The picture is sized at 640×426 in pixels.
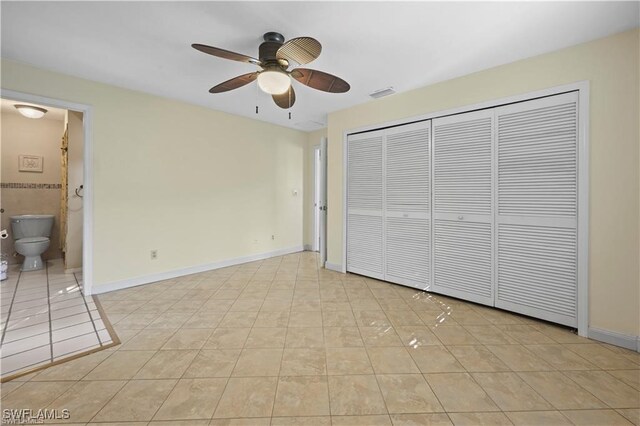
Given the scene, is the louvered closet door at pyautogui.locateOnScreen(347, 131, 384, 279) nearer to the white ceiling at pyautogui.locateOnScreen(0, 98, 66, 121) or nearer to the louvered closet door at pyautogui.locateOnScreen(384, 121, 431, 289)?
the louvered closet door at pyautogui.locateOnScreen(384, 121, 431, 289)

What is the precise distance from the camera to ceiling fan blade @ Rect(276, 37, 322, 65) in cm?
174

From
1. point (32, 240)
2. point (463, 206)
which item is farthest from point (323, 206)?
point (32, 240)

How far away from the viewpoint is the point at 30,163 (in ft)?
15.2

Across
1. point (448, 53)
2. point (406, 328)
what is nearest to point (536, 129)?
point (448, 53)

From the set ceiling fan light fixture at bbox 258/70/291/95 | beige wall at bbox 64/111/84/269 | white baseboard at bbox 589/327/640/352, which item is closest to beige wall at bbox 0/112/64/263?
beige wall at bbox 64/111/84/269

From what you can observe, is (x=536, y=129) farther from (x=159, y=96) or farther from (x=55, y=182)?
(x=55, y=182)

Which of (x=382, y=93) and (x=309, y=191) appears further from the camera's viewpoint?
(x=309, y=191)

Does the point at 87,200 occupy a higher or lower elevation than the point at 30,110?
lower

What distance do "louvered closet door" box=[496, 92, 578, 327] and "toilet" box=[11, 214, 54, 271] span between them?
623 centimetres

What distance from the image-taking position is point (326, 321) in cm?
250

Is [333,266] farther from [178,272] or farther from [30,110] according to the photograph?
[30,110]

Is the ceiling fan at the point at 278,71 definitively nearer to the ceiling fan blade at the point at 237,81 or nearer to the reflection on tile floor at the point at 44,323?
the ceiling fan blade at the point at 237,81

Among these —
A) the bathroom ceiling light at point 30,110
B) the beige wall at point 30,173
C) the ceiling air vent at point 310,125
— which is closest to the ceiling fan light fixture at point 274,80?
the ceiling air vent at point 310,125

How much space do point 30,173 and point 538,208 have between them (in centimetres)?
729
